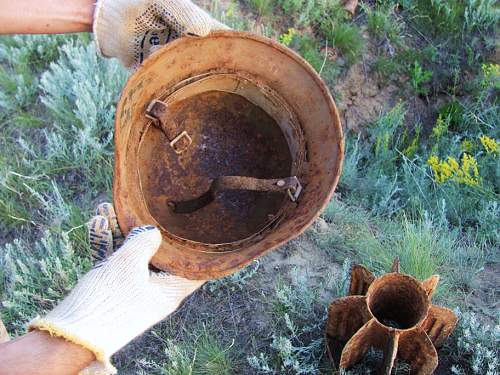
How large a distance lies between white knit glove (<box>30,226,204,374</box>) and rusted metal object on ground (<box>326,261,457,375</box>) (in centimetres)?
73

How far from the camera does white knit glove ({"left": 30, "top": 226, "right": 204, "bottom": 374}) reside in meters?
1.53

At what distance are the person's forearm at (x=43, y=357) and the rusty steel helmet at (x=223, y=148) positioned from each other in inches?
14.0

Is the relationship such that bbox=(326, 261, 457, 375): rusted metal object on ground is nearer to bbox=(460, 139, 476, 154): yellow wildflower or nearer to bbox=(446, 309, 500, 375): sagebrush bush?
bbox=(446, 309, 500, 375): sagebrush bush

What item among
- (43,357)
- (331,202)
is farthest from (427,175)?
(43,357)

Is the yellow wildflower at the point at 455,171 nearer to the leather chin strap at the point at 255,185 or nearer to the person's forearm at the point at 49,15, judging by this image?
the leather chin strap at the point at 255,185

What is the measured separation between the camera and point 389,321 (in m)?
2.28

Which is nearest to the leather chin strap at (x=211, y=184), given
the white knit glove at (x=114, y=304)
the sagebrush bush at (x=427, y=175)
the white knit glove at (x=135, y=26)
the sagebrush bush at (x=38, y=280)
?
the white knit glove at (x=135, y=26)

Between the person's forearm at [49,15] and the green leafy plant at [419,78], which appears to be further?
the green leafy plant at [419,78]

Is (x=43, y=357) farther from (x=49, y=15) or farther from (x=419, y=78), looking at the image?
(x=419, y=78)

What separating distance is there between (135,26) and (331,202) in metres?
1.40

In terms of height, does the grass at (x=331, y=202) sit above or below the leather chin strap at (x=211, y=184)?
below

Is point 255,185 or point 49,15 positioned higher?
point 49,15

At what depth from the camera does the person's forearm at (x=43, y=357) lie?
151 cm

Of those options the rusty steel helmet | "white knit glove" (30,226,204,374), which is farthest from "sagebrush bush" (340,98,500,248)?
"white knit glove" (30,226,204,374)
